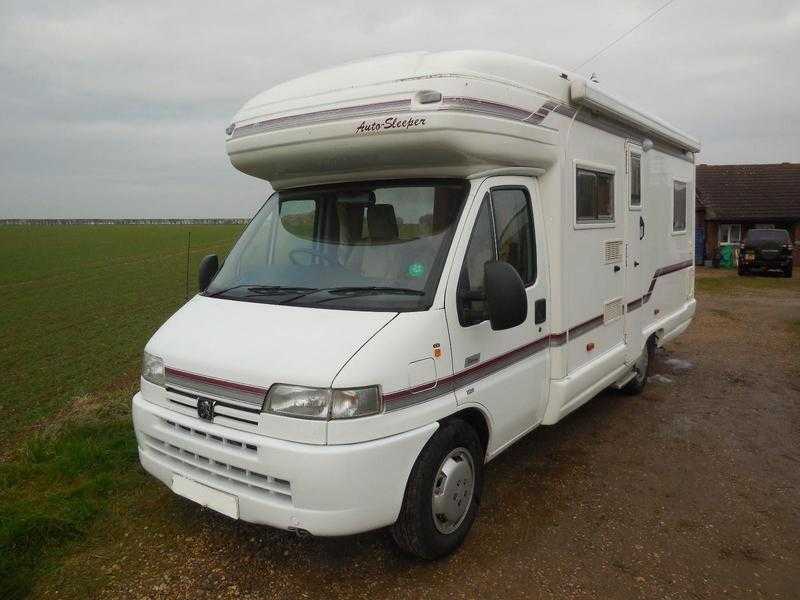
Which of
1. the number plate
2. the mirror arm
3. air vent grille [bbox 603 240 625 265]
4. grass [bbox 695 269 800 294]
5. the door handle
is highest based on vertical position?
air vent grille [bbox 603 240 625 265]

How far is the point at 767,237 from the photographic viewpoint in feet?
76.1

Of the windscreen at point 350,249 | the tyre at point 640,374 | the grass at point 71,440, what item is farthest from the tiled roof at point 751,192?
the windscreen at point 350,249

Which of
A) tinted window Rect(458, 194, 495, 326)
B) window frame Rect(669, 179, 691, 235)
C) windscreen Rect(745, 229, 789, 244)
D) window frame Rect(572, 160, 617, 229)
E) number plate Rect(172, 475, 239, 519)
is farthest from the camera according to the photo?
windscreen Rect(745, 229, 789, 244)

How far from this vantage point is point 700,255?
92.8 ft

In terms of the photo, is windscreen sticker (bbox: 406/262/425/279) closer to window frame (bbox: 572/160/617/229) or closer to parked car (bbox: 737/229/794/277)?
window frame (bbox: 572/160/617/229)

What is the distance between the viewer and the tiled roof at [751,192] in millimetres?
27000

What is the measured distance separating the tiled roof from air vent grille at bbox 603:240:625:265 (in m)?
24.9

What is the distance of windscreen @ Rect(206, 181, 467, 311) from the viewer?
3635mm

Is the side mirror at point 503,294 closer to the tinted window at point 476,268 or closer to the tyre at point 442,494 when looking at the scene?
the tinted window at point 476,268

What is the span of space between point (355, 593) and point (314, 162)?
2659 millimetres

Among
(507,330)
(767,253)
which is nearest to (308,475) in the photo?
(507,330)

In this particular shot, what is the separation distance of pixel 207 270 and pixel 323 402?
7.25 ft

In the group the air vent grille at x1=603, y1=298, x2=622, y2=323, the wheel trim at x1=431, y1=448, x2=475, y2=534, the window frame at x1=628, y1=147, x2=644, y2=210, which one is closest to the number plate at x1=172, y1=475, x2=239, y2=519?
the wheel trim at x1=431, y1=448, x2=475, y2=534

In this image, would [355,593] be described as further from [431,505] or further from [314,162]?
[314,162]
